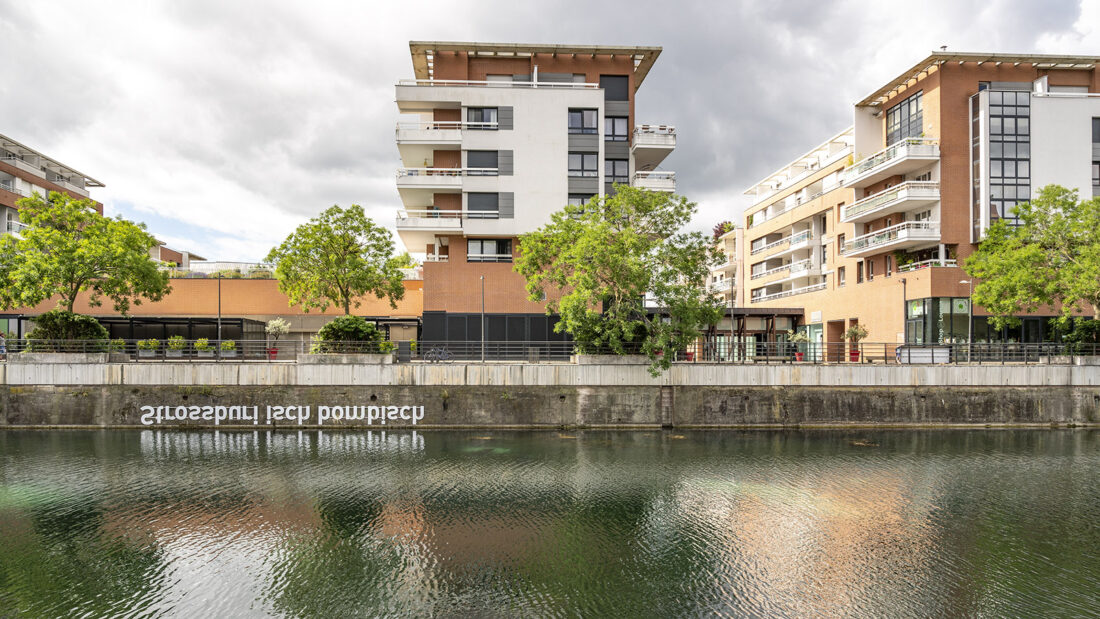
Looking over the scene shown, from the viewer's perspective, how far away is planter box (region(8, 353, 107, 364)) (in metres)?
31.6

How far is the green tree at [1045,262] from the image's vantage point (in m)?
34.8

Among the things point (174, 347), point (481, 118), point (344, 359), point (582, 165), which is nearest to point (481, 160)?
point (481, 118)

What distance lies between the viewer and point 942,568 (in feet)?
47.5

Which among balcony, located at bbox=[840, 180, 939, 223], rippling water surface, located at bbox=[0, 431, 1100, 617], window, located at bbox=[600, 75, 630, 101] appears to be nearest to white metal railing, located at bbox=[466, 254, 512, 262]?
window, located at bbox=[600, 75, 630, 101]

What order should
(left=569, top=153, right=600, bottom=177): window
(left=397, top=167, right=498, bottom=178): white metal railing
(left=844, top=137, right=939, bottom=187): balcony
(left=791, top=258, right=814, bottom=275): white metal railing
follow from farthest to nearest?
(left=791, top=258, right=814, bottom=275): white metal railing < (left=844, top=137, right=939, bottom=187): balcony < (left=569, top=153, right=600, bottom=177): window < (left=397, top=167, right=498, bottom=178): white metal railing

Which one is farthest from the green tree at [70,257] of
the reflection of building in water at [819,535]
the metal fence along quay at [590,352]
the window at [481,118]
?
the reflection of building in water at [819,535]

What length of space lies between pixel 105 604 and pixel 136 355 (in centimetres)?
2574

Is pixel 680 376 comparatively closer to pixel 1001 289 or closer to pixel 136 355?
pixel 1001 289

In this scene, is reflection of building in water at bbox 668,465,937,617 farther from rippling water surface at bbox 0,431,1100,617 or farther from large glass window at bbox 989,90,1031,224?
large glass window at bbox 989,90,1031,224

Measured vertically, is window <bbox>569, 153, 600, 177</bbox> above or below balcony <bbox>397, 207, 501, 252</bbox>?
above

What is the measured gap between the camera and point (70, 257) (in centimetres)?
3300

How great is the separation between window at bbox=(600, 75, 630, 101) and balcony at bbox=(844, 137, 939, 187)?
1992 centimetres

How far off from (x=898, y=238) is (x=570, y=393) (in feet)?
94.8

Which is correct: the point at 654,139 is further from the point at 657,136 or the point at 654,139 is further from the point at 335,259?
the point at 335,259
